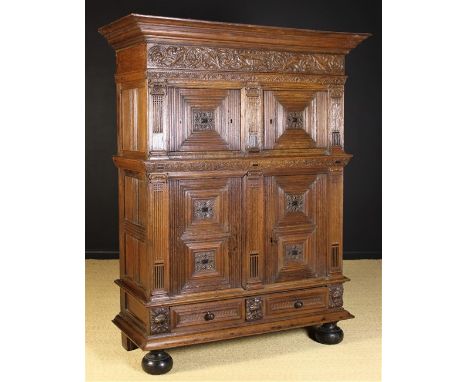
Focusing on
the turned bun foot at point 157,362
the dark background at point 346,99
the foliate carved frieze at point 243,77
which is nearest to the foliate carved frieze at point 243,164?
the foliate carved frieze at point 243,77

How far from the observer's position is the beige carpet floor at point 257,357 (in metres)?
3.83

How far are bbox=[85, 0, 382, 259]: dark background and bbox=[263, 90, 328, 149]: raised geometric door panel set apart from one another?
2.63m

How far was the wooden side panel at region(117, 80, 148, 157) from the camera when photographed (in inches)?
152

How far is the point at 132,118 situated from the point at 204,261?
94 cm

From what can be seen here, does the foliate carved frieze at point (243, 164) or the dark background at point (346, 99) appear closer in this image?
the foliate carved frieze at point (243, 164)

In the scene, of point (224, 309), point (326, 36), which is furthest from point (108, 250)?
point (326, 36)

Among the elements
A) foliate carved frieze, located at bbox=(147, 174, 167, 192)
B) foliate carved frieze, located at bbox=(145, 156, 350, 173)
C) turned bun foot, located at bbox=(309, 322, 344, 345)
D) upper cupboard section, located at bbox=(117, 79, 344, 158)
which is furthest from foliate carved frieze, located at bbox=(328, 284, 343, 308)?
foliate carved frieze, located at bbox=(147, 174, 167, 192)

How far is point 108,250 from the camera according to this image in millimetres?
6945

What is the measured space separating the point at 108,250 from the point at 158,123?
133 inches

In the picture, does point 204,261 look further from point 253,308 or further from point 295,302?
point 295,302

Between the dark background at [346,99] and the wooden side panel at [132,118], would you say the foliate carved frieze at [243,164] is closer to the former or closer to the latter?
the wooden side panel at [132,118]

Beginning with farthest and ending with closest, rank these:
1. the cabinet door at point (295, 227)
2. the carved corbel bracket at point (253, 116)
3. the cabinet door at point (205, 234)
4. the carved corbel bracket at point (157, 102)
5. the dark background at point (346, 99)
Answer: the dark background at point (346, 99) → the cabinet door at point (295, 227) → the carved corbel bracket at point (253, 116) → the cabinet door at point (205, 234) → the carved corbel bracket at point (157, 102)

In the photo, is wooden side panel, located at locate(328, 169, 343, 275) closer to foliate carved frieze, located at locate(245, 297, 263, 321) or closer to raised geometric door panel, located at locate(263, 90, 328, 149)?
raised geometric door panel, located at locate(263, 90, 328, 149)

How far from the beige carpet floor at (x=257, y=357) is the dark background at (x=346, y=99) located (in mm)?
2006
